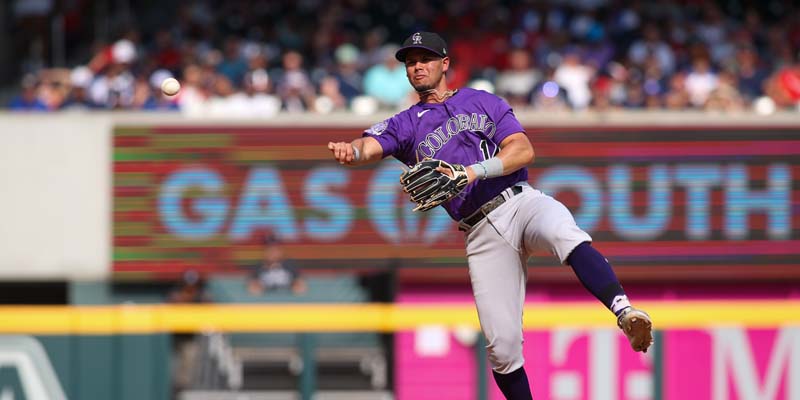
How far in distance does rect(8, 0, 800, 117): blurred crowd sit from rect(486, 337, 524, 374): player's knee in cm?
474

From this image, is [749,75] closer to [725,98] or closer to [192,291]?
[725,98]

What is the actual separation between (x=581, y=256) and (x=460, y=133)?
0.74 m

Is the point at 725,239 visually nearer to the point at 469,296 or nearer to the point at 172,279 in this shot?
the point at 469,296

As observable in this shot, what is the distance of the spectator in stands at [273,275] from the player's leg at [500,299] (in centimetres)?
492

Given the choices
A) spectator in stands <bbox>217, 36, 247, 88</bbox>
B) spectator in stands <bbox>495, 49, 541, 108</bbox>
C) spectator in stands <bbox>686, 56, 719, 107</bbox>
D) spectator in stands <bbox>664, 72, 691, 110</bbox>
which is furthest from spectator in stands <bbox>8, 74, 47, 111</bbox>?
spectator in stands <bbox>686, 56, 719, 107</bbox>

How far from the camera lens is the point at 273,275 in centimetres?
1027

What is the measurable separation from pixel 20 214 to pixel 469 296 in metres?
3.81

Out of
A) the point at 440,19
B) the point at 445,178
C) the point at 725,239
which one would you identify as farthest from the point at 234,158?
the point at 445,178

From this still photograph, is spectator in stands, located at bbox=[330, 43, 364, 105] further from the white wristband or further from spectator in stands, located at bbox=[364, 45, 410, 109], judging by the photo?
the white wristband

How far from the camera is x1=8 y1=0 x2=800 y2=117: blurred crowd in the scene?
10930mm

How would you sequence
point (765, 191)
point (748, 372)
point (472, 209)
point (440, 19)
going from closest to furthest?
point (472, 209) < point (748, 372) < point (765, 191) < point (440, 19)

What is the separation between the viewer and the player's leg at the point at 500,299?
538cm

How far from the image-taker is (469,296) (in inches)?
420

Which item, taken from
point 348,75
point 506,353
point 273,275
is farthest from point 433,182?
point 348,75
